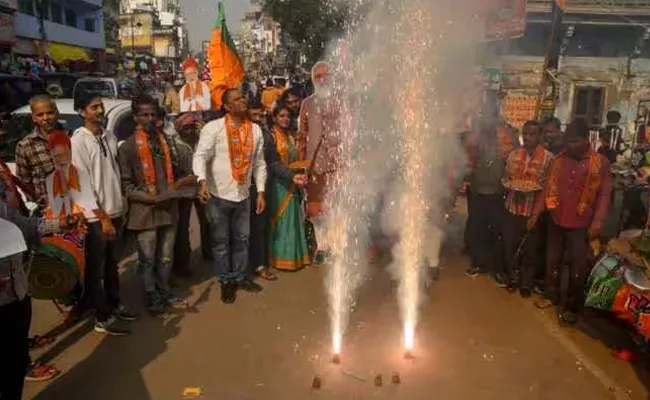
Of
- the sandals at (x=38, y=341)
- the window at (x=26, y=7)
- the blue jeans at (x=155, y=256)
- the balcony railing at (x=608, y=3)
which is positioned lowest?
the sandals at (x=38, y=341)

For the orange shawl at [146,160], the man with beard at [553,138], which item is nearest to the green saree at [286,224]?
the orange shawl at [146,160]

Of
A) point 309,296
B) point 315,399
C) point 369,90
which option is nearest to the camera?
point 315,399

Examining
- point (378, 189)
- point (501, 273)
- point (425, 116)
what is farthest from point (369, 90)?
point (501, 273)

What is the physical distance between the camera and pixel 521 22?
996 centimetres

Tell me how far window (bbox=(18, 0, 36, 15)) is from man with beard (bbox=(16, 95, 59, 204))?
30.2m

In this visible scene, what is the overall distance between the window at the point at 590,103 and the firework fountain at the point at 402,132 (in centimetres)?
1187

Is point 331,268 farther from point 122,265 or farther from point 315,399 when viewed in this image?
point 315,399

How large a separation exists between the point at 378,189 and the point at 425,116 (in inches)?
37.7

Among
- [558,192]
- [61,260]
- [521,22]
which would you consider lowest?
[61,260]

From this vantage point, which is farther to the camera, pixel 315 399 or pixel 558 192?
pixel 558 192

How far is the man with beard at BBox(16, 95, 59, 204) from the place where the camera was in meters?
3.74

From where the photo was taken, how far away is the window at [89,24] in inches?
1586

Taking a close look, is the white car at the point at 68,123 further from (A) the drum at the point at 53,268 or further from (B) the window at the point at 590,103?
(B) the window at the point at 590,103

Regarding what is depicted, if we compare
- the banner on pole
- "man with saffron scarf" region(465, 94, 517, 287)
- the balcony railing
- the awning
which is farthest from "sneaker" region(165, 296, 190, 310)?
the awning
